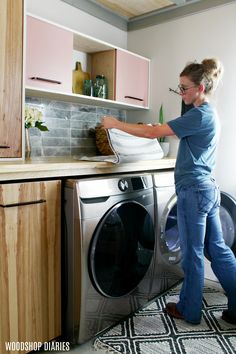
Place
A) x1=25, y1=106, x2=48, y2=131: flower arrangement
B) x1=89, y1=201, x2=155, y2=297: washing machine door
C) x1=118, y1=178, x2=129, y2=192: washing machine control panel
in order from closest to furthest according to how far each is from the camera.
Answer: x1=89, y1=201, x2=155, y2=297: washing machine door
x1=118, y1=178, x2=129, y2=192: washing machine control panel
x1=25, y1=106, x2=48, y2=131: flower arrangement

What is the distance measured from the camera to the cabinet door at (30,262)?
4.49 feet

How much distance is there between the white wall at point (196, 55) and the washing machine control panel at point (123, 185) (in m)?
1.02

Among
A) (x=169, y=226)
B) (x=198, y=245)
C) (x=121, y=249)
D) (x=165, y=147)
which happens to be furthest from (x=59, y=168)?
(x=165, y=147)

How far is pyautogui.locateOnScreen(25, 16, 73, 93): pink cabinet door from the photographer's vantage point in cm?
186

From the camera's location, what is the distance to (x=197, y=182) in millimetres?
1754

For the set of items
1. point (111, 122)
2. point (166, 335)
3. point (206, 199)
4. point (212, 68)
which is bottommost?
point (166, 335)

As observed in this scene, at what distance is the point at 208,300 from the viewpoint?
218 centimetres

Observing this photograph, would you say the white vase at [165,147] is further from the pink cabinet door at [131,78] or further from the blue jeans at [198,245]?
the blue jeans at [198,245]

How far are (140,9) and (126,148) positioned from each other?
140 cm

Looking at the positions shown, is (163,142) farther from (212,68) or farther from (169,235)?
(212,68)

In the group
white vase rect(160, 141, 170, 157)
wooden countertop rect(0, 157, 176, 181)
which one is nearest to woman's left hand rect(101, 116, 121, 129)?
wooden countertop rect(0, 157, 176, 181)

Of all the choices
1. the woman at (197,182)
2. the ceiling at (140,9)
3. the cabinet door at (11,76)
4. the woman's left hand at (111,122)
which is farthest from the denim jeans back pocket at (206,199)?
the ceiling at (140,9)

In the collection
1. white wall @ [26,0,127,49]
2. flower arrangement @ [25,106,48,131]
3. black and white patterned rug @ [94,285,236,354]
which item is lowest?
black and white patterned rug @ [94,285,236,354]

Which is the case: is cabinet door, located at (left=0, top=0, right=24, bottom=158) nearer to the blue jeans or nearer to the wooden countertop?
the wooden countertop
